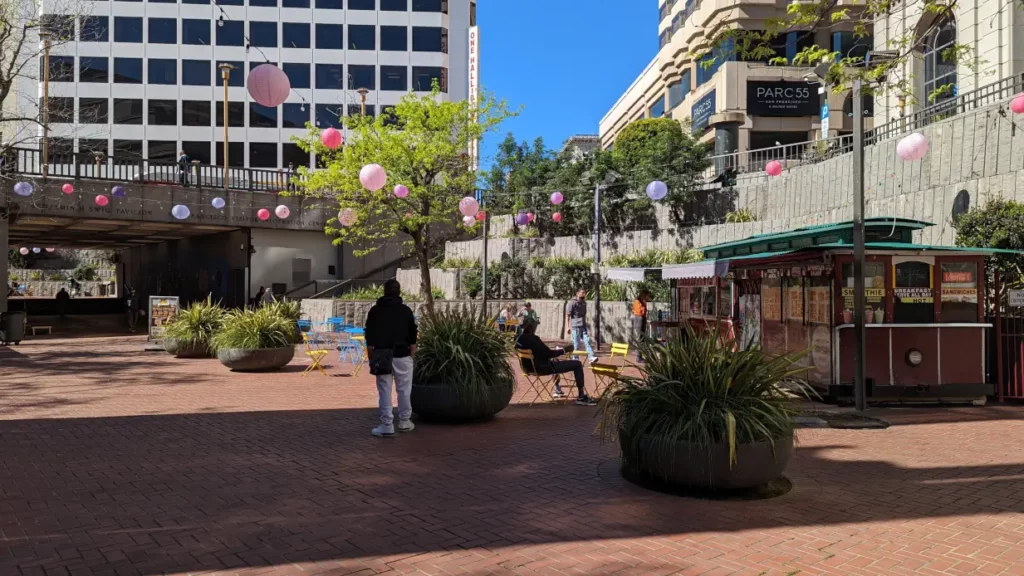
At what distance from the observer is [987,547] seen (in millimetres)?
5156

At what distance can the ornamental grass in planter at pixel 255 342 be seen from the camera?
15.8 meters

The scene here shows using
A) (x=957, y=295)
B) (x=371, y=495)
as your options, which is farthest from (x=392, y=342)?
(x=957, y=295)

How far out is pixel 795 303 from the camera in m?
12.5

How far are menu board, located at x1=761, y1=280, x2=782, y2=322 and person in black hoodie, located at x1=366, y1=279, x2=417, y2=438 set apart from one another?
678 cm

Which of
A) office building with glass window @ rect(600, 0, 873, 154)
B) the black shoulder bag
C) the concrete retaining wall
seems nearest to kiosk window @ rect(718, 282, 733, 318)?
the concrete retaining wall

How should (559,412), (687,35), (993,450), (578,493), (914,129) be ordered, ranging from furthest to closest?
(687,35) → (914,129) → (559,412) → (993,450) → (578,493)

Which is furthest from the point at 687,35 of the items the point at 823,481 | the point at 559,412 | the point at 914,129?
the point at 823,481

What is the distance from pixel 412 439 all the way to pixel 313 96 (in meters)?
48.1

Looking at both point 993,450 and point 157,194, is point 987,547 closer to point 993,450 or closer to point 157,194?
point 993,450

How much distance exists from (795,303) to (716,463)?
23.0ft

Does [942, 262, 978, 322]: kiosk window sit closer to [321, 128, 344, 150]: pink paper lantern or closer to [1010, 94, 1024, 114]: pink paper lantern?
[1010, 94, 1024, 114]: pink paper lantern

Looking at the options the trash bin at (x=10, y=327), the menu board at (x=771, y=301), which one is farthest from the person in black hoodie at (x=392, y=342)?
the trash bin at (x=10, y=327)

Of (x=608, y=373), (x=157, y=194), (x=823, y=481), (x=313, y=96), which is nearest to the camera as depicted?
(x=823, y=481)

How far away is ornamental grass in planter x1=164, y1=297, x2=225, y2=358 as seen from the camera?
18.8 m
